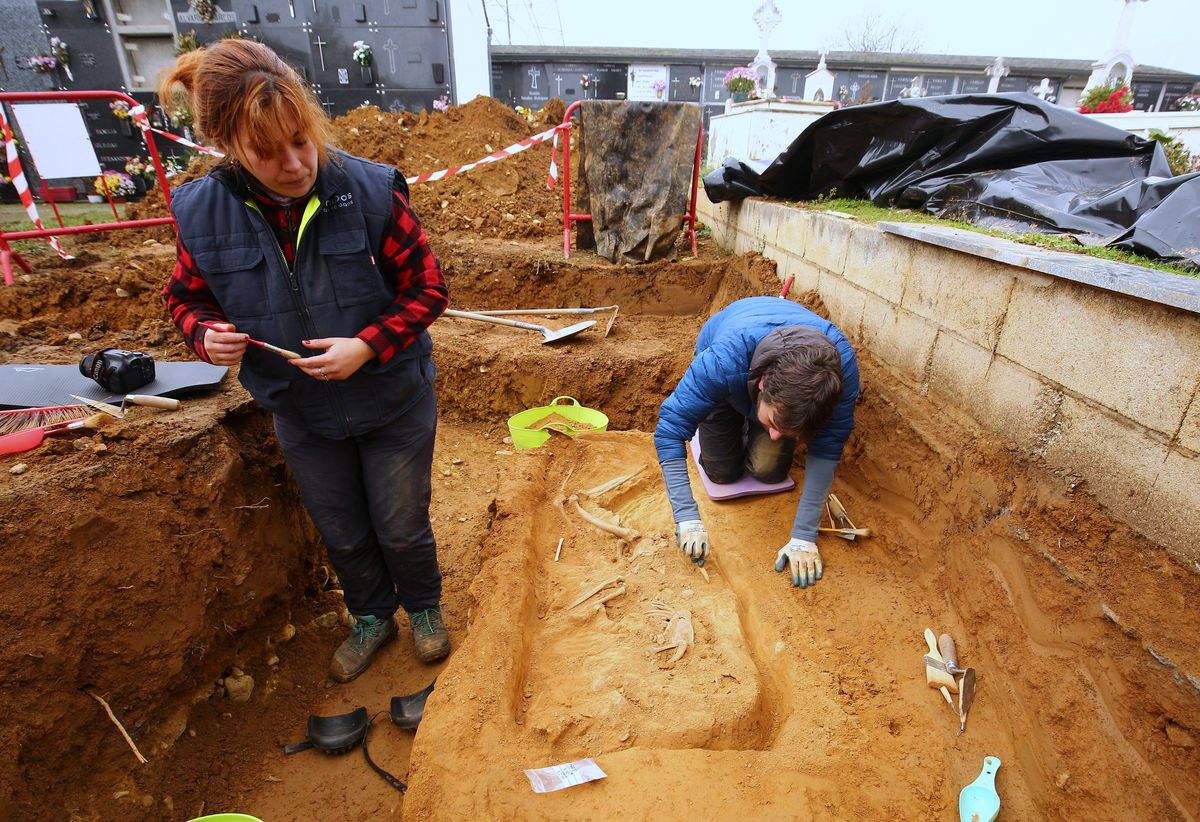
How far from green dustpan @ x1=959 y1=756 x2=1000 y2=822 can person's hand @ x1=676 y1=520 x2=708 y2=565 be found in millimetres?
1281

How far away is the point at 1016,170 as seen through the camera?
336 cm

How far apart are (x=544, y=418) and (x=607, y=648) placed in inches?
95.1

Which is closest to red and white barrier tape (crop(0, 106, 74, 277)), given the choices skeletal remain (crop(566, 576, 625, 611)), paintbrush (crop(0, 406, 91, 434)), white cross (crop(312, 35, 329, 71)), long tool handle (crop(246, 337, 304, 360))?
paintbrush (crop(0, 406, 91, 434))

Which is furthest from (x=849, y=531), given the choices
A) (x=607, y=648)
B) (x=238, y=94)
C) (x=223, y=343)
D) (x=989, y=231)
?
(x=238, y=94)

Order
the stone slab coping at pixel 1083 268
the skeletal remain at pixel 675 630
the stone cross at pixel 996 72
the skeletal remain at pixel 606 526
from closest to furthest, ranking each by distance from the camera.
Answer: the stone slab coping at pixel 1083 268 < the skeletal remain at pixel 675 630 < the skeletal remain at pixel 606 526 < the stone cross at pixel 996 72

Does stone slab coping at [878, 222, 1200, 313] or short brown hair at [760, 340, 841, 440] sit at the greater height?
stone slab coping at [878, 222, 1200, 313]

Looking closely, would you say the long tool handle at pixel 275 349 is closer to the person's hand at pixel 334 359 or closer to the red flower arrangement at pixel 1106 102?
the person's hand at pixel 334 359

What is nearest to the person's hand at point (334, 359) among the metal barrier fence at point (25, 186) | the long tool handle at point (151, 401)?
the long tool handle at point (151, 401)

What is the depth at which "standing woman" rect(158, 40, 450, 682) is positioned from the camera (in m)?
1.57

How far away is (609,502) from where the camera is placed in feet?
12.1

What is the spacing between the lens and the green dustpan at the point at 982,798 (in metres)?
1.80

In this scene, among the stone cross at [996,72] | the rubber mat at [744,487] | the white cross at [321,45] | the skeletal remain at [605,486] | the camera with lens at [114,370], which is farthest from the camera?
the stone cross at [996,72]

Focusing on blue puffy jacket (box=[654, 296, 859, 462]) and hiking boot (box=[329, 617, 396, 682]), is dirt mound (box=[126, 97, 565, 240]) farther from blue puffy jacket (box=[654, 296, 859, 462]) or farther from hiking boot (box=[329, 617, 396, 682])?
hiking boot (box=[329, 617, 396, 682])

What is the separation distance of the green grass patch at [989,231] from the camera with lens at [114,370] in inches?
152
